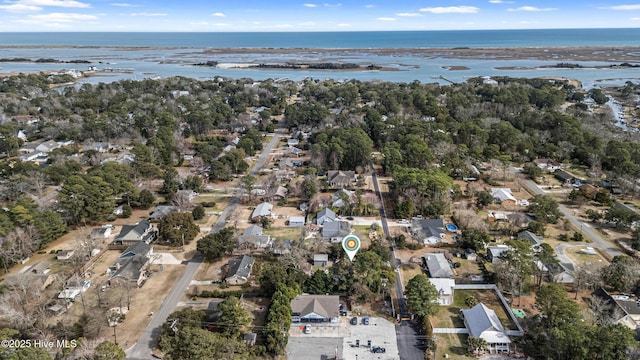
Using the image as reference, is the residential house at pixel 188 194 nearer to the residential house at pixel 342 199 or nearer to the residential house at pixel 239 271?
the residential house at pixel 239 271

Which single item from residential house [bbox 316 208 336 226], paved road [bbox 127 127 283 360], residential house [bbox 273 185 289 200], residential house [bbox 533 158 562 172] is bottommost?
paved road [bbox 127 127 283 360]

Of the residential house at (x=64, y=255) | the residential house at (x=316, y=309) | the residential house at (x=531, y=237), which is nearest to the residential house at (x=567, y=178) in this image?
the residential house at (x=531, y=237)

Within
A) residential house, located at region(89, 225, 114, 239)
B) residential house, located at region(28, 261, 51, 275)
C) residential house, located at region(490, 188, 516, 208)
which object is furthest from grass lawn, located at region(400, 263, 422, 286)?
residential house, located at region(28, 261, 51, 275)

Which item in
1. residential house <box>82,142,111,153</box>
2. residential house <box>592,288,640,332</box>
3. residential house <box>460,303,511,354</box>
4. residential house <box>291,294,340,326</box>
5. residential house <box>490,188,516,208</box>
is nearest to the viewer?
residential house <box>460,303,511,354</box>

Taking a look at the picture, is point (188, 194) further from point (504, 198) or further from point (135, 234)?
point (504, 198)

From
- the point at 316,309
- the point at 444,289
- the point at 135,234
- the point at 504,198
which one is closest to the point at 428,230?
the point at 444,289

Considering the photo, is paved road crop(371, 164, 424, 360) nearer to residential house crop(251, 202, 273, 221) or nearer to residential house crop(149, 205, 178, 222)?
residential house crop(251, 202, 273, 221)
